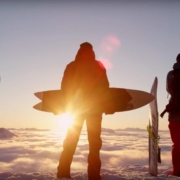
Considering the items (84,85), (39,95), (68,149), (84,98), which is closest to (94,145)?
(68,149)

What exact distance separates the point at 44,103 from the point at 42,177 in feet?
5.20

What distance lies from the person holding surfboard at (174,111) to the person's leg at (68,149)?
1.57 metres

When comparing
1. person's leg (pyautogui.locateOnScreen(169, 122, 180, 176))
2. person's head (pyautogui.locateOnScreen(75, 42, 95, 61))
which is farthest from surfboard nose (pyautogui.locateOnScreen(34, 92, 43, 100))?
person's leg (pyautogui.locateOnScreen(169, 122, 180, 176))

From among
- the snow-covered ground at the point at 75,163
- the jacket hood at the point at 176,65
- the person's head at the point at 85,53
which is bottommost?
the snow-covered ground at the point at 75,163

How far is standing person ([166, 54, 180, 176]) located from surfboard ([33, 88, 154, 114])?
45cm

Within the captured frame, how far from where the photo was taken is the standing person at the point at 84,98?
329cm

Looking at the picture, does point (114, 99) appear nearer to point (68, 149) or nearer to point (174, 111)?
point (174, 111)

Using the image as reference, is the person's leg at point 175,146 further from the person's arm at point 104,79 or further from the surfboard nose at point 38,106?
the surfboard nose at point 38,106

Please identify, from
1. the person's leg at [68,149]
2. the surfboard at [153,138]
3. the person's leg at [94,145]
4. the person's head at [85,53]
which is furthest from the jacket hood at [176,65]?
→ the person's leg at [68,149]

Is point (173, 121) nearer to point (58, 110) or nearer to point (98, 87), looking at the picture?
point (98, 87)

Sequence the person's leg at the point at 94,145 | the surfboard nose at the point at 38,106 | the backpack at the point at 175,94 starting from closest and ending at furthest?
1. the person's leg at the point at 94,145
2. the backpack at the point at 175,94
3. the surfboard nose at the point at 38,106

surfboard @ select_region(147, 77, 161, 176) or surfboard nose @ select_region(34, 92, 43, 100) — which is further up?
surfboard nose @ select_region(34, 92, 43, 100)

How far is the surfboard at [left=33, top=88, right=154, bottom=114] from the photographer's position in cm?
387

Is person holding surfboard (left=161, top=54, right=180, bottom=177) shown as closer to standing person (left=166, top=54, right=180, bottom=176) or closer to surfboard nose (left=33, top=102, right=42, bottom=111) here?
standing person (left=166, top=54, right=180, bottom=176)
